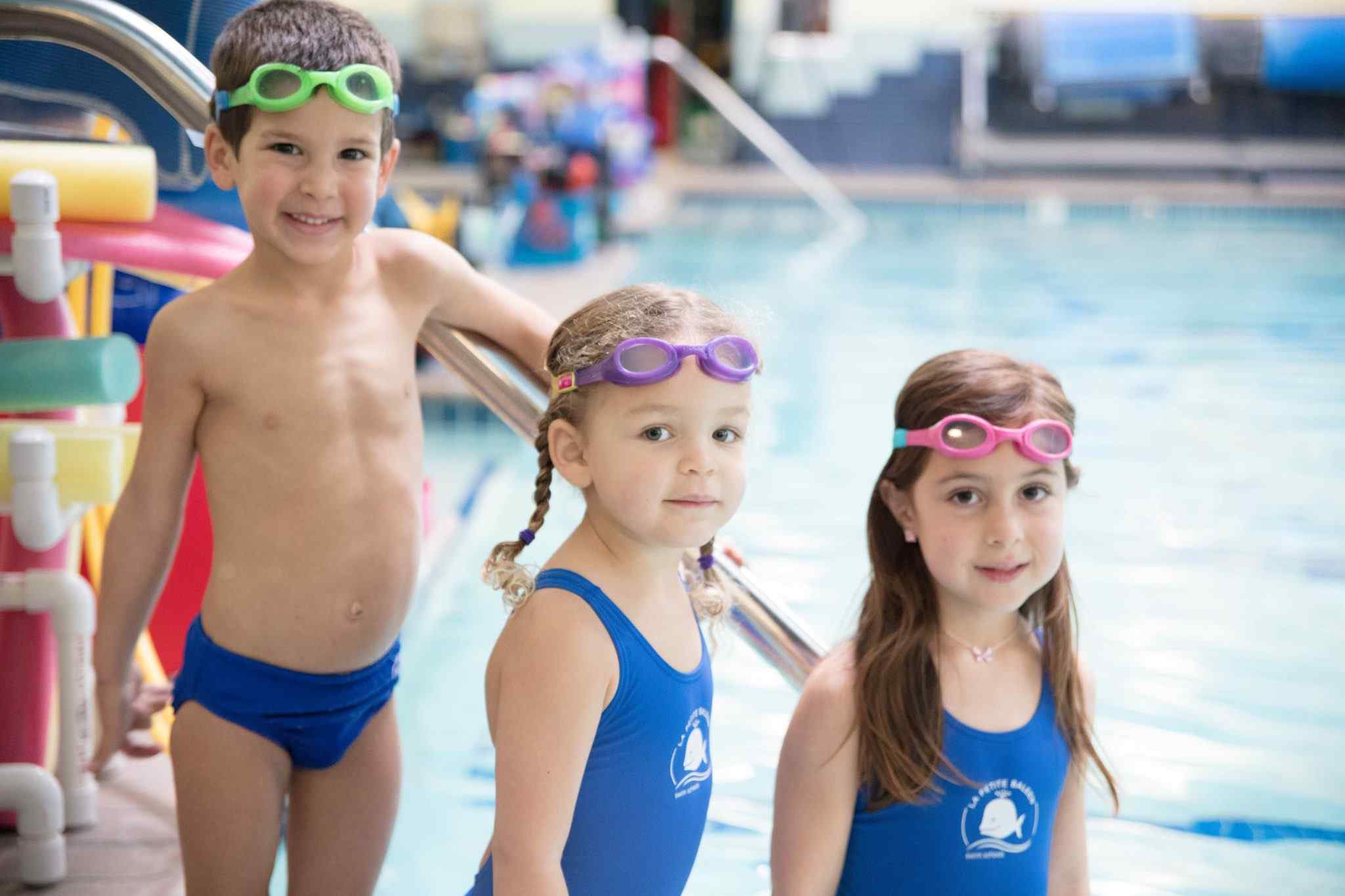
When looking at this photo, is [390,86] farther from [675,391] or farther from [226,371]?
[675,391]

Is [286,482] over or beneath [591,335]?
beneath

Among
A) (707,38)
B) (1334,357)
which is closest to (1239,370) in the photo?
(1334,357)

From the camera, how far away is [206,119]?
6.37 ft

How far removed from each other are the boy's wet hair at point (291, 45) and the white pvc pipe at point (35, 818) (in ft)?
3.21

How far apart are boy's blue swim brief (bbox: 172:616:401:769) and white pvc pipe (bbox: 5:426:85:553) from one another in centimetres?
43

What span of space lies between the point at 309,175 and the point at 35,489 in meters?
0.73

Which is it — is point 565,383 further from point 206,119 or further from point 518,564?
point 206,119

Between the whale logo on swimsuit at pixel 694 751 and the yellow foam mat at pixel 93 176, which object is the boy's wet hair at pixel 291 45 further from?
the whale logo on swimsuit at pixel 694 751

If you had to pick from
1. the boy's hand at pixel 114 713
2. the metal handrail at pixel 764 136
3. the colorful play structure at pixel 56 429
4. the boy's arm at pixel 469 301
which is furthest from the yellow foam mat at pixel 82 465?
the metal handrail at pixel 764 136

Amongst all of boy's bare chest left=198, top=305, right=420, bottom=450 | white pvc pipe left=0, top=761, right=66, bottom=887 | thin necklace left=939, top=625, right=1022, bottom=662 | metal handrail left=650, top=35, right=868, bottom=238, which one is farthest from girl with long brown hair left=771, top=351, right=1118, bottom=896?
metal handrail left=650, top=35, right=868, bottom=238

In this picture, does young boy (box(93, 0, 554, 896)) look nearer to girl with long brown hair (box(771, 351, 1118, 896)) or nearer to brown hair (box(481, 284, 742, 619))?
brown hair (box(481, 284, 742, 619))

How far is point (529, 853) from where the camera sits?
134 centimetres

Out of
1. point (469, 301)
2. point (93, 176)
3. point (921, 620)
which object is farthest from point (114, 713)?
point (921, 620)

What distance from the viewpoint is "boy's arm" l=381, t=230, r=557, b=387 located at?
185 centimetres
